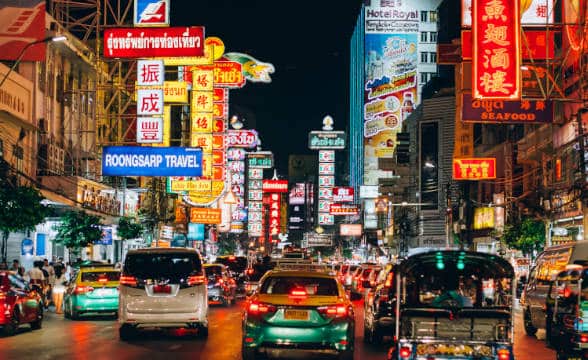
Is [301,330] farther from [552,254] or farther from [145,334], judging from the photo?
[552,254]

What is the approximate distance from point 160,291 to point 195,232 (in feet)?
205

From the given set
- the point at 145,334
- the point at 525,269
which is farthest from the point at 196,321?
the point at 525,269

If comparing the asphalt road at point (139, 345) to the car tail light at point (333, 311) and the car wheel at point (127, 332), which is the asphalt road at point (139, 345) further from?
the car tail light at point (333, 311)

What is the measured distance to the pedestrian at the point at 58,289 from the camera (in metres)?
30.7

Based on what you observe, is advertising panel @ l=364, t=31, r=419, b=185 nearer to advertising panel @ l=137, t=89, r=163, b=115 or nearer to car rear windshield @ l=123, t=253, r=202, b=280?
advertising panel @ l=137, t=89, r=163, b=115

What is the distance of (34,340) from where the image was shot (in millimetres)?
19578

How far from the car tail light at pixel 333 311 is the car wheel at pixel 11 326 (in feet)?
30.9

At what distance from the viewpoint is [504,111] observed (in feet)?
103

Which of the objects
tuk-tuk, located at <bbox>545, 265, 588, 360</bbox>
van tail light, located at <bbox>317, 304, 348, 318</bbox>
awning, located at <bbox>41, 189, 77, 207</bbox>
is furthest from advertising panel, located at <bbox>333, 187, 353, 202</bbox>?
van tail light, located at <bbox>317, 304, 348, 318</bbox>

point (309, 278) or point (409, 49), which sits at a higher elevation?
point (409, 49)

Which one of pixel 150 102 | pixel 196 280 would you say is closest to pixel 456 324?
pixel 196 280

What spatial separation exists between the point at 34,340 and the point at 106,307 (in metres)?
6.83

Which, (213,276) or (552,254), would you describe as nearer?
(552,254)

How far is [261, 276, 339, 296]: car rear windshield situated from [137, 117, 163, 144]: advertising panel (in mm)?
27697
